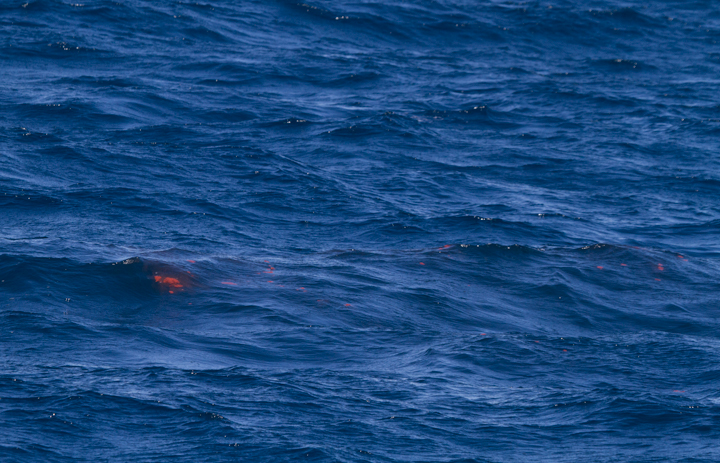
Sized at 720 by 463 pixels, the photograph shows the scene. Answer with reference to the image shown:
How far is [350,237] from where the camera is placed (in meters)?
13.9

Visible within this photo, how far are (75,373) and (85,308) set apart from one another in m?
1.97

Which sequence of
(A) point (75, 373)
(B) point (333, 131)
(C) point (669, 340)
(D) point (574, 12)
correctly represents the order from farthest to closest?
1. (D) point (574, 12)
2. (B) point (333, 131)
3. (C) point (669, 340)
4. (A) point (75, 373)

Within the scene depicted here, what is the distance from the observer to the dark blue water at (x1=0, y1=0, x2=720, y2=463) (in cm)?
802

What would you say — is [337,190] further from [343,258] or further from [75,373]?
[75,373]

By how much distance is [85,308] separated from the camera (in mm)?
10281

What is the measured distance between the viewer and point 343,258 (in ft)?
41.7

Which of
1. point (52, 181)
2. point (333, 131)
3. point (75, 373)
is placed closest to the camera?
point (75, 373)

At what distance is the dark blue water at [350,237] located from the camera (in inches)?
316

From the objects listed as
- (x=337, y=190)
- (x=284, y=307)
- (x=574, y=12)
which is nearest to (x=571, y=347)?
(x=284, y=307)

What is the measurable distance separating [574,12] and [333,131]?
44.2 feet

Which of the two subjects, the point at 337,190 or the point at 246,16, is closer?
the point at 337,190

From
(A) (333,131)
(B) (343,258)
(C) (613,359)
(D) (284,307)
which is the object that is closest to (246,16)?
(A) (333,131)

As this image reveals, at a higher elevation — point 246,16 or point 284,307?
point 246,16

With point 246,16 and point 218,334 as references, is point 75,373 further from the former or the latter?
point 246,16
